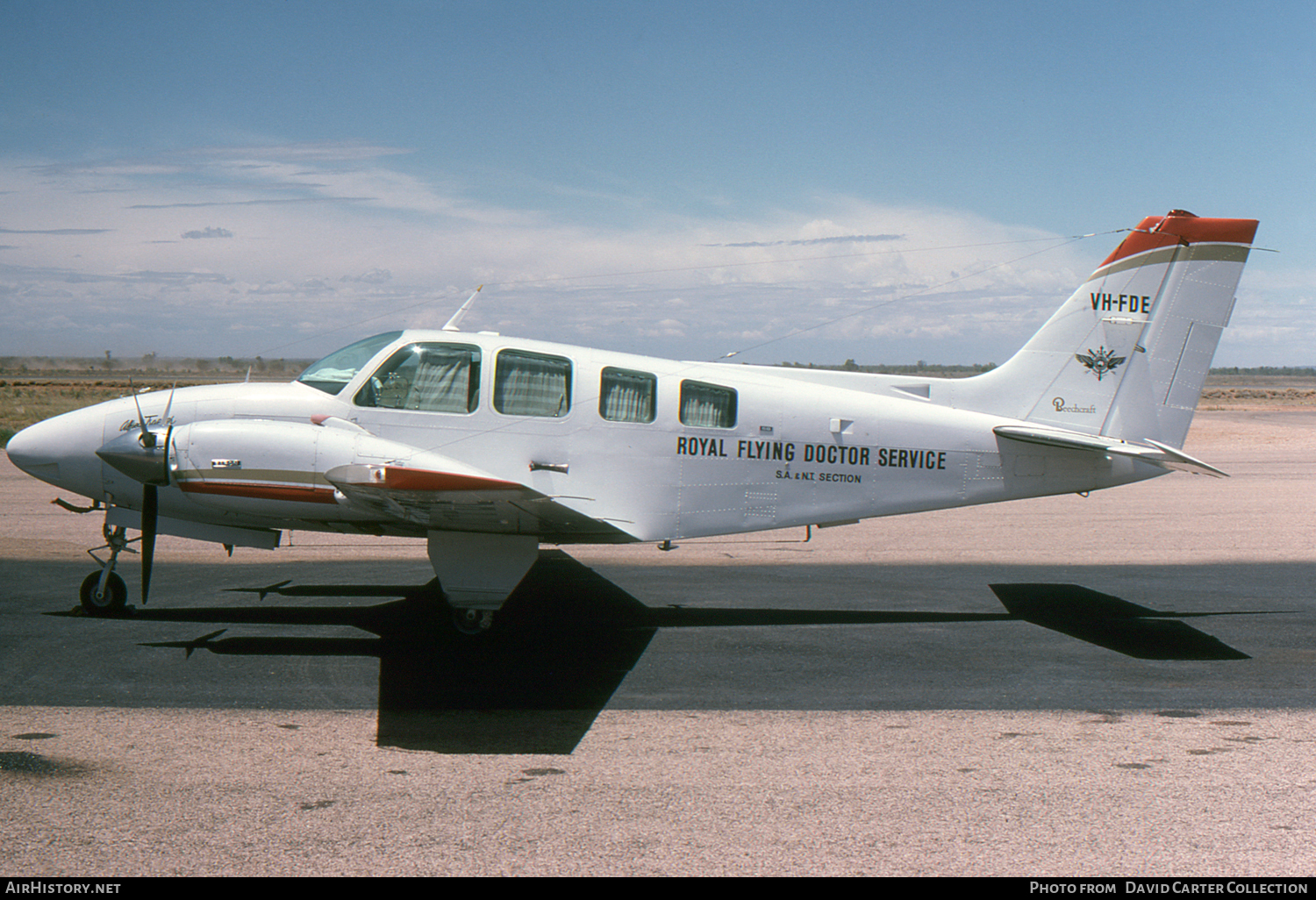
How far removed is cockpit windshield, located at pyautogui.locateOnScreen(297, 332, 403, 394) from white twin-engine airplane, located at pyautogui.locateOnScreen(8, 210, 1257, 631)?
24mm

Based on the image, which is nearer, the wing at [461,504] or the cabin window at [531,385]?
the wing at [461,504]

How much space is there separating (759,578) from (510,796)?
21.8ft

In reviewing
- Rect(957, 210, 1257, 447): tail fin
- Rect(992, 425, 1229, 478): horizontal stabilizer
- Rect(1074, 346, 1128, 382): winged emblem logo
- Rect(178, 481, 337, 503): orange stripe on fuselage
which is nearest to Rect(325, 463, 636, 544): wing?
Rect(178, 481, 337, 503): orange stripe on fuselage

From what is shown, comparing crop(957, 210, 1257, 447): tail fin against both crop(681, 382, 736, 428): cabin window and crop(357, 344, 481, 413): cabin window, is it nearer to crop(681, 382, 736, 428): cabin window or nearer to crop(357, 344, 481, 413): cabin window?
crop(681, 382, 736, 428): cabin window

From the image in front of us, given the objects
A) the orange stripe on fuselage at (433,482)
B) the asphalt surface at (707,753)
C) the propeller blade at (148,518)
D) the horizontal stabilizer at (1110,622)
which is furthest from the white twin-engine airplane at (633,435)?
the horizontal stabilizer at (1110,622)

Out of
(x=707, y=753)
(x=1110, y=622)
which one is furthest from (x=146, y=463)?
(x=1110, y=622)

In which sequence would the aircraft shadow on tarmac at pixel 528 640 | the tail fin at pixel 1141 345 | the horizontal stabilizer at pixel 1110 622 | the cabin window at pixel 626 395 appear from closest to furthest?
the aircraft shadow on tarmac at pixel 528 640
the horizontal stabilizer at pixel 1110 622
the cabin window at pixel 626 395
the tail fin at pixel 1141 345

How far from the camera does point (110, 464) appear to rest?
8.02 m

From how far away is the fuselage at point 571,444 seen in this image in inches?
309

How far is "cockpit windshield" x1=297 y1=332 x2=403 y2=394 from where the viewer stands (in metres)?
8.48

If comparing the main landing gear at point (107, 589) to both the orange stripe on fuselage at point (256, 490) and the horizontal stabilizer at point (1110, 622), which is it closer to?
the orange stripe on fuselage at point (256, 490)

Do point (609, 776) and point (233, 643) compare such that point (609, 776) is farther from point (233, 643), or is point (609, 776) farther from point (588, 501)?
point (233, 643)

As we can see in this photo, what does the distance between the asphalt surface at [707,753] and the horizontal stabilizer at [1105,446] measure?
5.85 ft
